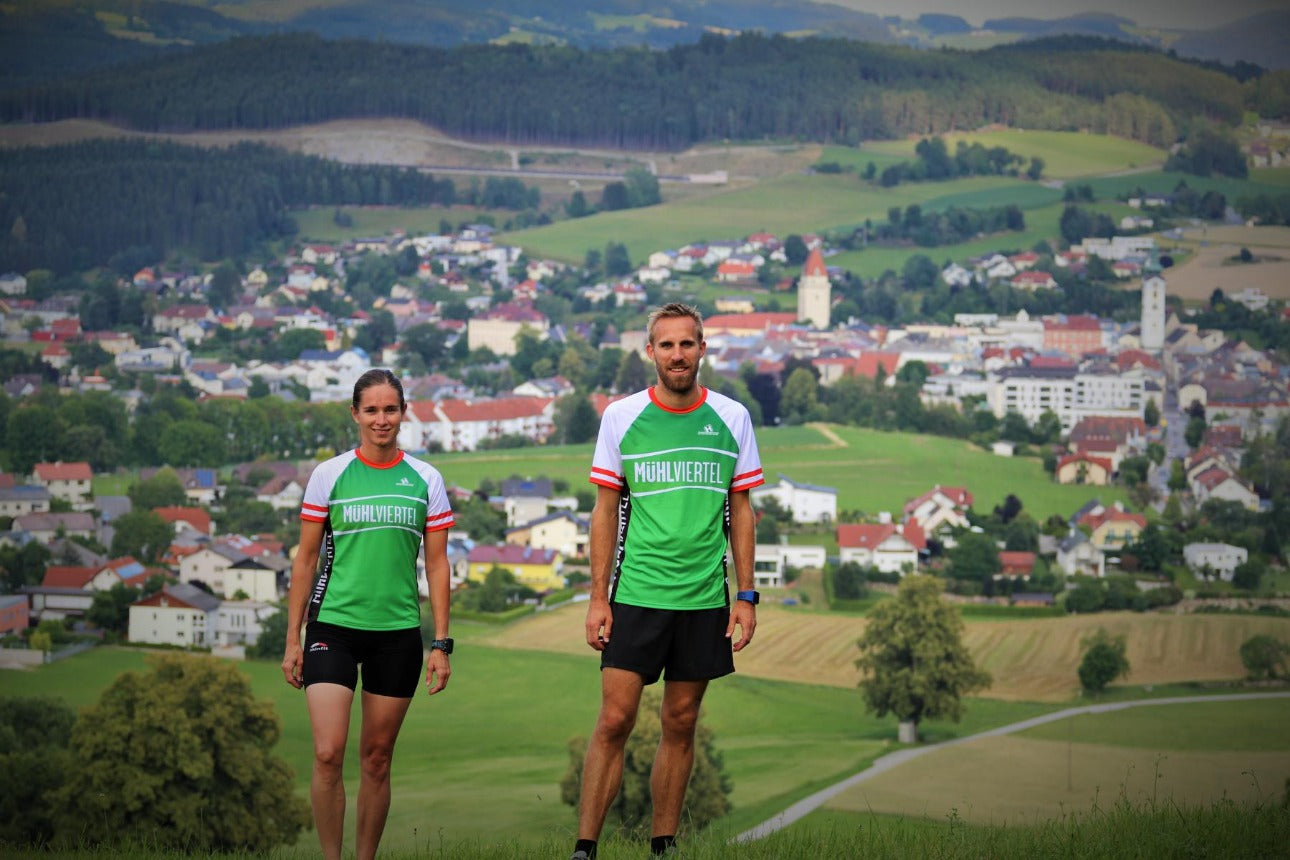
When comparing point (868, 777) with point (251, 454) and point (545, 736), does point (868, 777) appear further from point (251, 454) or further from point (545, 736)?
point (251, 454)

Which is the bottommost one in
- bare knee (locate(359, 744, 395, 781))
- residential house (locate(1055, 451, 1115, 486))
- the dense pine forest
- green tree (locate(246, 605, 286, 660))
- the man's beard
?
green tree (locate(246, 605, 286, 660))

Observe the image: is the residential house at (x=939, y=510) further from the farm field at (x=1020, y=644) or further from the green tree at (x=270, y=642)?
the green tree at (x=270, y=642)

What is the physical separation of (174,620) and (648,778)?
842 inches

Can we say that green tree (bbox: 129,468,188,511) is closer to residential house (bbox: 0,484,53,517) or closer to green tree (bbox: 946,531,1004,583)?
residential house (bbox: 0,484,53,517)

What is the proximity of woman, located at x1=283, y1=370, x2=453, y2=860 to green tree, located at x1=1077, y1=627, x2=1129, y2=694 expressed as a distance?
2840 centimetres

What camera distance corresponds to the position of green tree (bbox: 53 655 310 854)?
55.8 feet

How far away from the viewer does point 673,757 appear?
184 inches

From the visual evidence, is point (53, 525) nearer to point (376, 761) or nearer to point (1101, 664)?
point (1101, 664)

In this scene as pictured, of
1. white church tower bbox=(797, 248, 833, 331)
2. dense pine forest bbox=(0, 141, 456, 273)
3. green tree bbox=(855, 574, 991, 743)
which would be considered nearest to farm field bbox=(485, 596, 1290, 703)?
green tree bbox=(855, 574, 991, 743)

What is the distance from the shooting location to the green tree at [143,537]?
Result: 47.2 meters

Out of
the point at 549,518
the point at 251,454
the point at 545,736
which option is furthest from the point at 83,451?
the point at 545,736

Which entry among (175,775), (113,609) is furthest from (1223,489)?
(175,775)

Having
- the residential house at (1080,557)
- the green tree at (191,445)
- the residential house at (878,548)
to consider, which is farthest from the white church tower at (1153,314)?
the green tree at (191,445)

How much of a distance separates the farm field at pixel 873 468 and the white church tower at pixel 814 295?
2412 centimetres
